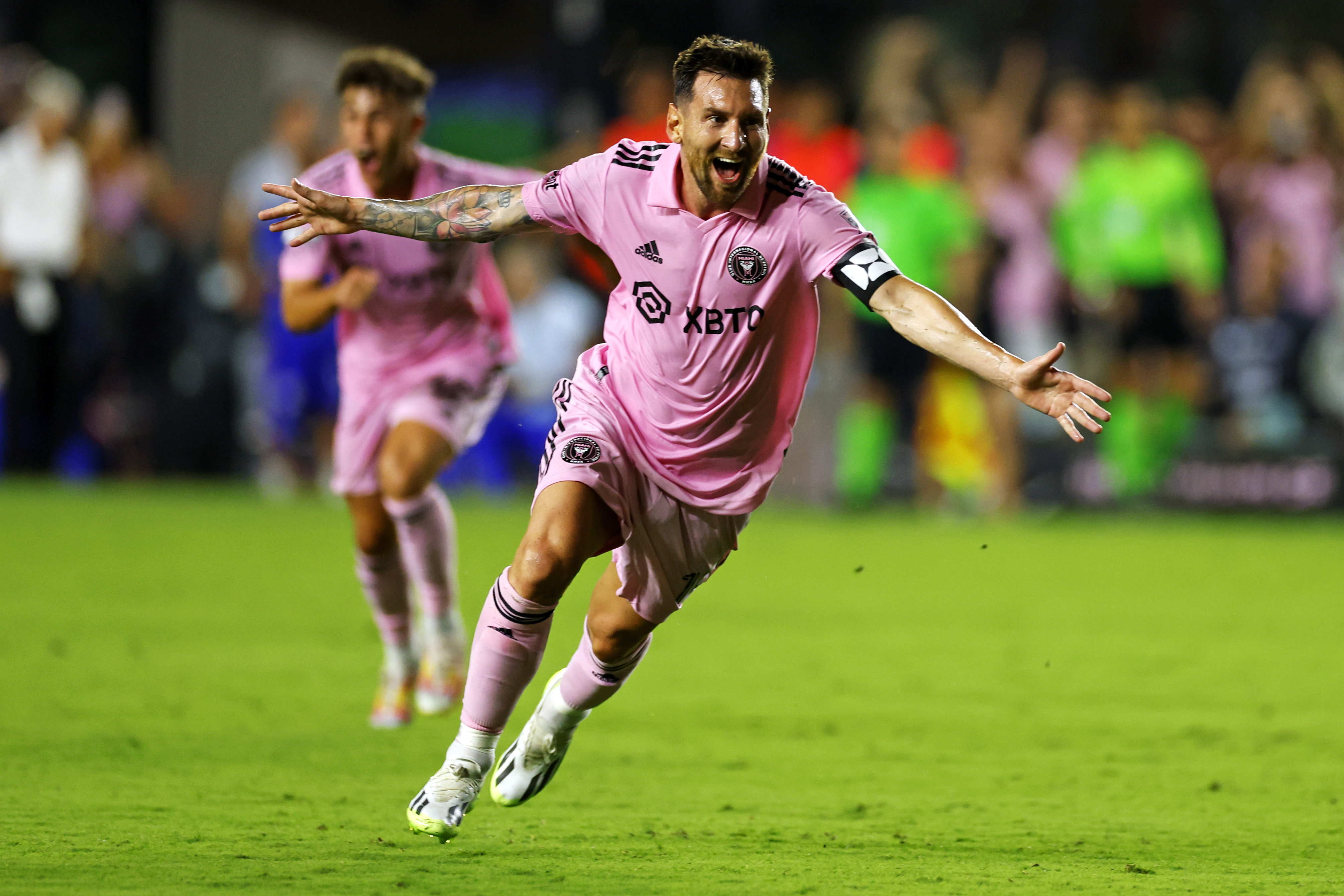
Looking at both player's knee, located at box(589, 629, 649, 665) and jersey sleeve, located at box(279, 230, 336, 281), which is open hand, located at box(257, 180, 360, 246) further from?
jersey sleeve, located at box(279, 230, 336, 281)

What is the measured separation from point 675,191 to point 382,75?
7.18ft

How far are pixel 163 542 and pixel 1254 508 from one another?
348 inches

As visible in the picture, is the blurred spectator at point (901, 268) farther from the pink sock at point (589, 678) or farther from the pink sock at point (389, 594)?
the pink sock at point (589, 678)

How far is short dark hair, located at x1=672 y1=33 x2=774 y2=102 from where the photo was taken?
4.96m

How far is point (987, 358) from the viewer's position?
15.1ft

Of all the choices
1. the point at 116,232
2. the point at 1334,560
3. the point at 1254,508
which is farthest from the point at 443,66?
the point at 1334,560

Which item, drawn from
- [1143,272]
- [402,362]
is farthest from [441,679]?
[1143,272]

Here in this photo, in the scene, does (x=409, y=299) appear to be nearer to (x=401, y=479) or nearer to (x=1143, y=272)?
(x=401, y=479)

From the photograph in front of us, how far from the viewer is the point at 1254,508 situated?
601 inches

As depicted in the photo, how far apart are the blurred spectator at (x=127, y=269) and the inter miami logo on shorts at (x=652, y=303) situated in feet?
41.4

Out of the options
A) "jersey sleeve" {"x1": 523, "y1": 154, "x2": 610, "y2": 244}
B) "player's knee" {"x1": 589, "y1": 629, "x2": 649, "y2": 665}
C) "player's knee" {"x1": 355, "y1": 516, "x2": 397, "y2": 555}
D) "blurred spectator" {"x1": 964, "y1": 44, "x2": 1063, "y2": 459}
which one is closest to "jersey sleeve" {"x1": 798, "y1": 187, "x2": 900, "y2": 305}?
"jersey sleeve" {"x1": 523, "y1": 154, "x2": 610, "y2": 244}

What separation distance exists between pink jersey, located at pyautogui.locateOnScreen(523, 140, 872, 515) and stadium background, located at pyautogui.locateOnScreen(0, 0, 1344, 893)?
0.71 meters

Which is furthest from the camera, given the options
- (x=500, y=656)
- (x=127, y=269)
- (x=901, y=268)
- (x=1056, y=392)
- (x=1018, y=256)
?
(x=127, y=269)

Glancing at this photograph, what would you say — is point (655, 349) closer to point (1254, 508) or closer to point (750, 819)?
point (750, 819)
